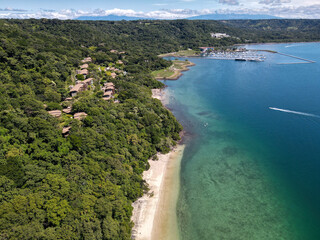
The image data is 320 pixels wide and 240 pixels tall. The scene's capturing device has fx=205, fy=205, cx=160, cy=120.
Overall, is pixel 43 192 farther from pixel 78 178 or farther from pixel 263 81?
pixel 263 81

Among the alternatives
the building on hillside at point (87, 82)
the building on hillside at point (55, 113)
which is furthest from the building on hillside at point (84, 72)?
the building on hillside at point (55, 113)

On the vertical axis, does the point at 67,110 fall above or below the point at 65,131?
below

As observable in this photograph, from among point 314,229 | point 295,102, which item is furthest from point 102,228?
point 295,102

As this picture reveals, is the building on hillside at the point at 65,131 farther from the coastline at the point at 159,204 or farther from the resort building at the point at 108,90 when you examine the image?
the resort building at the point at 108,90

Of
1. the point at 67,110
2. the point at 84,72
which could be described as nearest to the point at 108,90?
the point at 84,72

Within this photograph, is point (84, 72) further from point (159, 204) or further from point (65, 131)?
point (159, 204)

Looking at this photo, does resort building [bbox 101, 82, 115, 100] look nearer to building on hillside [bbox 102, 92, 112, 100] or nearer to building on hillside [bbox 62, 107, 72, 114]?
building on hillside [bbox 102, 92, 112, 100]

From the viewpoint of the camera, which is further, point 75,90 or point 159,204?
point 75,90
